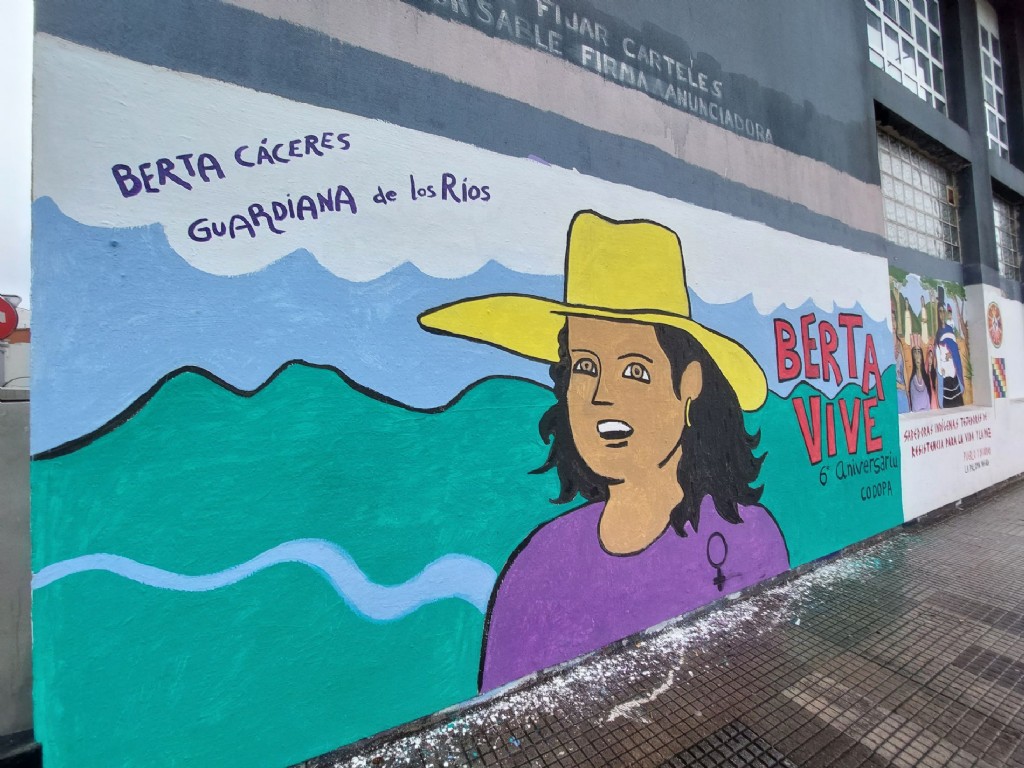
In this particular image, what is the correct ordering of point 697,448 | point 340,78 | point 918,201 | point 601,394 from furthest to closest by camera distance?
point 918,201
point 697,448
point 601,394
point 340,78

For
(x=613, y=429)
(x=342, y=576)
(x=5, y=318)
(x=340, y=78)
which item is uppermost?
(x=340, y=78)

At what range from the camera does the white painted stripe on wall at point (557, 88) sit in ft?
8.40

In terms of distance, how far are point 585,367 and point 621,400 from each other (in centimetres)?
37

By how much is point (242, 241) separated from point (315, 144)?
62 cm

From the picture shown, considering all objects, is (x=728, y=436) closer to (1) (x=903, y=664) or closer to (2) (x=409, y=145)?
(1) (x=903, y=664)

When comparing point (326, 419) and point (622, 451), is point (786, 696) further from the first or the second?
point (326, 419)

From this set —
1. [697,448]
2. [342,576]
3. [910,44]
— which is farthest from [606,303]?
[910,44]

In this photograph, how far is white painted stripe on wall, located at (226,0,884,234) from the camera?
2561mm

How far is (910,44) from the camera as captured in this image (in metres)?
7.18

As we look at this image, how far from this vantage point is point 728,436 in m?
4.02

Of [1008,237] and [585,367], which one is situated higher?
[1008,237]

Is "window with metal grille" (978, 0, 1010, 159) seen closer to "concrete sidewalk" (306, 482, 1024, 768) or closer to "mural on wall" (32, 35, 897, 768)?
"concrete sidewalk" (306, 482, 1024, 768)

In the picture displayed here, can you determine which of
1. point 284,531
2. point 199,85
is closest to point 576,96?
point 199,85

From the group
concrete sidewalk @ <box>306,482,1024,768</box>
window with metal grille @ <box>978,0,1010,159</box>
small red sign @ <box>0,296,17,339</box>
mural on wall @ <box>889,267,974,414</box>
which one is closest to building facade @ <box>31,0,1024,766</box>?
concrete sidewalk @ <box>306,482,1024,768</box>
